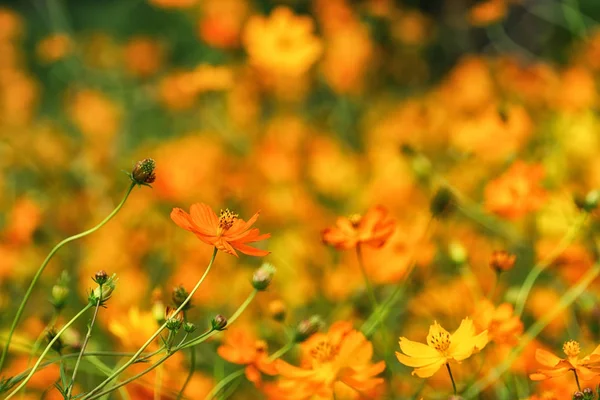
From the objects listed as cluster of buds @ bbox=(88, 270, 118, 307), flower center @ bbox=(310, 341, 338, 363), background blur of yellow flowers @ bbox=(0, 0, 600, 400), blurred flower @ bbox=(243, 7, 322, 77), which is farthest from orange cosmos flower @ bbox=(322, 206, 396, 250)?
blurred flower @ bbox=(243, 7, 322, 77)

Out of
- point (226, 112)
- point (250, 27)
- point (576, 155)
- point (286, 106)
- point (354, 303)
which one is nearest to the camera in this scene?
point (354, 303)

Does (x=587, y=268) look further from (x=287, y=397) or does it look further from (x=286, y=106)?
(x=286, y=106)

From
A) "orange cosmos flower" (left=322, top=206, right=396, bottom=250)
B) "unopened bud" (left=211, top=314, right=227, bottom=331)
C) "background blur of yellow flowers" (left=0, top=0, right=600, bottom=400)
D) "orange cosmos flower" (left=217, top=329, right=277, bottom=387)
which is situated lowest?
"background blur of yellow flowers" (left=0, top=0, right=600, bottom=400)

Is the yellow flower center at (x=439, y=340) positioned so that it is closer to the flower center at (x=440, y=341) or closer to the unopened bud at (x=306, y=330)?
the flower center at (x=440, y=341)

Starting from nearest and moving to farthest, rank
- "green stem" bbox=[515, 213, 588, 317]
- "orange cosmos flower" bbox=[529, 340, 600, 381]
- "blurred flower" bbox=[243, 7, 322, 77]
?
"orange cosmos flower" bbox=[529, 340, 600, 381], "green stem" bbox=[515, 213, 588, 317], "blurred flower" bbox=[243, 7, 322, 77]

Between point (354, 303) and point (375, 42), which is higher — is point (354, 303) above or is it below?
above

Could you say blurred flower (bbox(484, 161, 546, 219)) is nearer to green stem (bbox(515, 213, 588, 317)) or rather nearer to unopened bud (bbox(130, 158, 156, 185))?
green stem (bbox(515, 213, 588, 317))

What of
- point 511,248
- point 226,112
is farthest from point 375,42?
point 511,248
